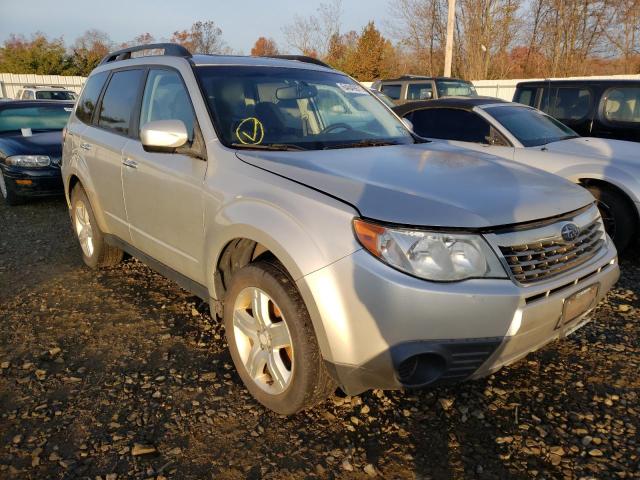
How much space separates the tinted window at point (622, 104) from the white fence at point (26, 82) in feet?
76.4

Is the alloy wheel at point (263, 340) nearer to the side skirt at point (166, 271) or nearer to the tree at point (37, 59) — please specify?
the side skirt at point (166, 271)

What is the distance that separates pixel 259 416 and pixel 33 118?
8085 millimetres

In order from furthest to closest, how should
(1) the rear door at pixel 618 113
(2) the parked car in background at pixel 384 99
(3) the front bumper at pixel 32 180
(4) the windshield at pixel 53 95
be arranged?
(4) the windshield at pixel 53 95 → (3) the front bumper at pixel 32 180 → (1) the rear door at pixel 618 113 → (2) the parked car in background at pixel 384 99

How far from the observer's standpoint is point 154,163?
127 inches

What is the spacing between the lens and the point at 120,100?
393cm

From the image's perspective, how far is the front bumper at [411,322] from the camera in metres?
1.97

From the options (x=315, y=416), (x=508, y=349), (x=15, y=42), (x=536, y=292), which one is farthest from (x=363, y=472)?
(x=15, y=42)

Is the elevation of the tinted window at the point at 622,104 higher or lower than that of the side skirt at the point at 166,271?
higher

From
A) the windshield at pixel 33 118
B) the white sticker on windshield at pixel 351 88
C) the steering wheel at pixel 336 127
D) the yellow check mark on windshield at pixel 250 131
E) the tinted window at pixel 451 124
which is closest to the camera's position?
the yellow check mark on windshield at pixel 250 131

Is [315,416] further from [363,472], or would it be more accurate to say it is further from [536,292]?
[536,292]

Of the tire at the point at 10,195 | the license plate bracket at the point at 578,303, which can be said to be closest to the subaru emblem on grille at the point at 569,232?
the license plate bracket at the point at 578,303

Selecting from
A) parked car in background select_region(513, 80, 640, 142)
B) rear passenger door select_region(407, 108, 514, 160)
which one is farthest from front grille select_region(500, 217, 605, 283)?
parked car in background select_region(513, 80, 640, 142)

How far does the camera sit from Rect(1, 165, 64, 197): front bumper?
23.6 feet

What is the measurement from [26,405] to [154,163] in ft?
5.09
